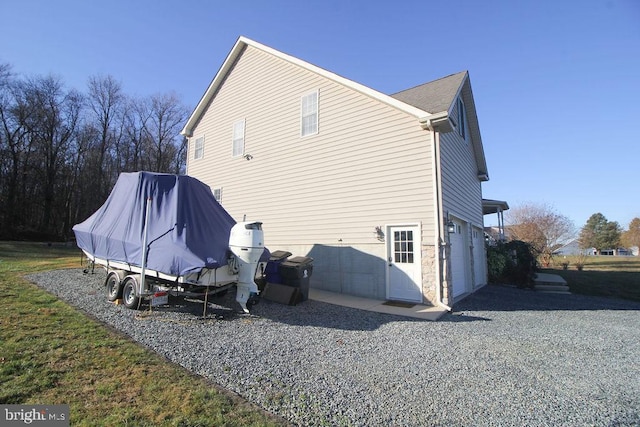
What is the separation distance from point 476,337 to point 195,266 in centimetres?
519

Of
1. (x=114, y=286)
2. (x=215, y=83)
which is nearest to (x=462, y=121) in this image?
(x=215, y=83)

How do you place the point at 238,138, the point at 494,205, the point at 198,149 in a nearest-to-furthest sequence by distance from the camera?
the point at 238,138, the point at 198,149, the point at 494,205

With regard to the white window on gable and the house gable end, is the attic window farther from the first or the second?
the white window on gable

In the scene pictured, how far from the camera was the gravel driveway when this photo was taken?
305 centimetres

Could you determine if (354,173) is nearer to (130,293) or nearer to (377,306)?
(377,306)

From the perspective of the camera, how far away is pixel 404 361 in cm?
428

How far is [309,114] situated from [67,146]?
3096 centimetres

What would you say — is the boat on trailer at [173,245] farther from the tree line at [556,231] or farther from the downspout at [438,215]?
the tree line at [556,231]

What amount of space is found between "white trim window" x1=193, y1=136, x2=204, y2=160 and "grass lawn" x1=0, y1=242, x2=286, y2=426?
34.9 ft

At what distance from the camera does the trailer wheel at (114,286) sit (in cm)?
661

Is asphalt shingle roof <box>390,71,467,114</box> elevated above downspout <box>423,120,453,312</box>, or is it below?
above

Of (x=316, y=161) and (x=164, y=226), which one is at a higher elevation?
(x=316, y=161)

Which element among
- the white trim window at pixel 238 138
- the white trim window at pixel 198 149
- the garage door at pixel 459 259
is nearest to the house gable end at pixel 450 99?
the garage door at pixel 459 259

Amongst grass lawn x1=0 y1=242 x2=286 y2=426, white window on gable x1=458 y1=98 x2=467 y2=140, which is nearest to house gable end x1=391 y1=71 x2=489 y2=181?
white window on gable x1=458 y1=98 x2=467 y2=140
